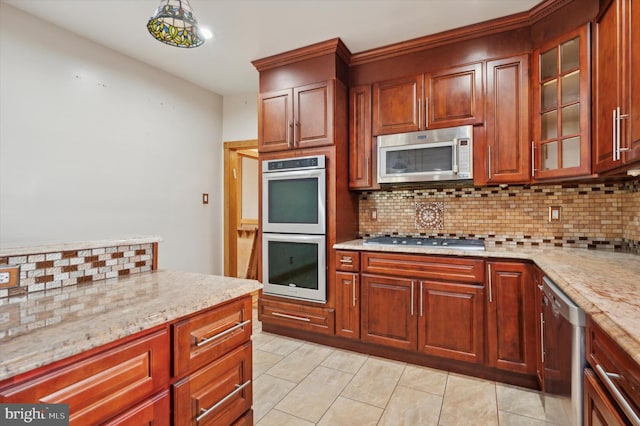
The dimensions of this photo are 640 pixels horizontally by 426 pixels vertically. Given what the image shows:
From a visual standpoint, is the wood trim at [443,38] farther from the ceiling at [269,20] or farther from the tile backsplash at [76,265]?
the tile backsplash at [76,265]

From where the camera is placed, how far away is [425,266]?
92.1 inches

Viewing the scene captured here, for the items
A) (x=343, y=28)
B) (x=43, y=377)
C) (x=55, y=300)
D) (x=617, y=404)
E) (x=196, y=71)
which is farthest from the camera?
(x=196, y=71)

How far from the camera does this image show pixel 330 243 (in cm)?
270

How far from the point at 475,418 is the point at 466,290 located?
0.77 meters

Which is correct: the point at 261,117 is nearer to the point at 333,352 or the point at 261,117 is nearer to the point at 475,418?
the point at 333,352

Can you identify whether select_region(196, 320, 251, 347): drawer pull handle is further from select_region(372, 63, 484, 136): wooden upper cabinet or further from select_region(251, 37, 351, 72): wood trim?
select_region(251, 37, 351, 72): wood trim

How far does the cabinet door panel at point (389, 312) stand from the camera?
2391 mm

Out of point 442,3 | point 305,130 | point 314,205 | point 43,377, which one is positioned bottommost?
point 43,377

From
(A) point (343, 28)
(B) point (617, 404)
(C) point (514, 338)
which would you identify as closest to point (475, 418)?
(C) point (514, 338)

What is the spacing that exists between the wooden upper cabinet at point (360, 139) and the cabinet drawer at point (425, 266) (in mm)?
706

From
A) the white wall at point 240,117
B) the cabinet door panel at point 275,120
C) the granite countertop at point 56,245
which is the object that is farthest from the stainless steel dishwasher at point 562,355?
the white wall at point 240,117

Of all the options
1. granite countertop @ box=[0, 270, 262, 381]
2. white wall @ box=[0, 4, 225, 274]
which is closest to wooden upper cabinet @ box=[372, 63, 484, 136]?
granite countertop @ box=[0, 270, 262, 381]

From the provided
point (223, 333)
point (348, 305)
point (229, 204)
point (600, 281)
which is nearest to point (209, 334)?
point (223, 333)

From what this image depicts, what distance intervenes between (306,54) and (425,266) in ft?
6.85
